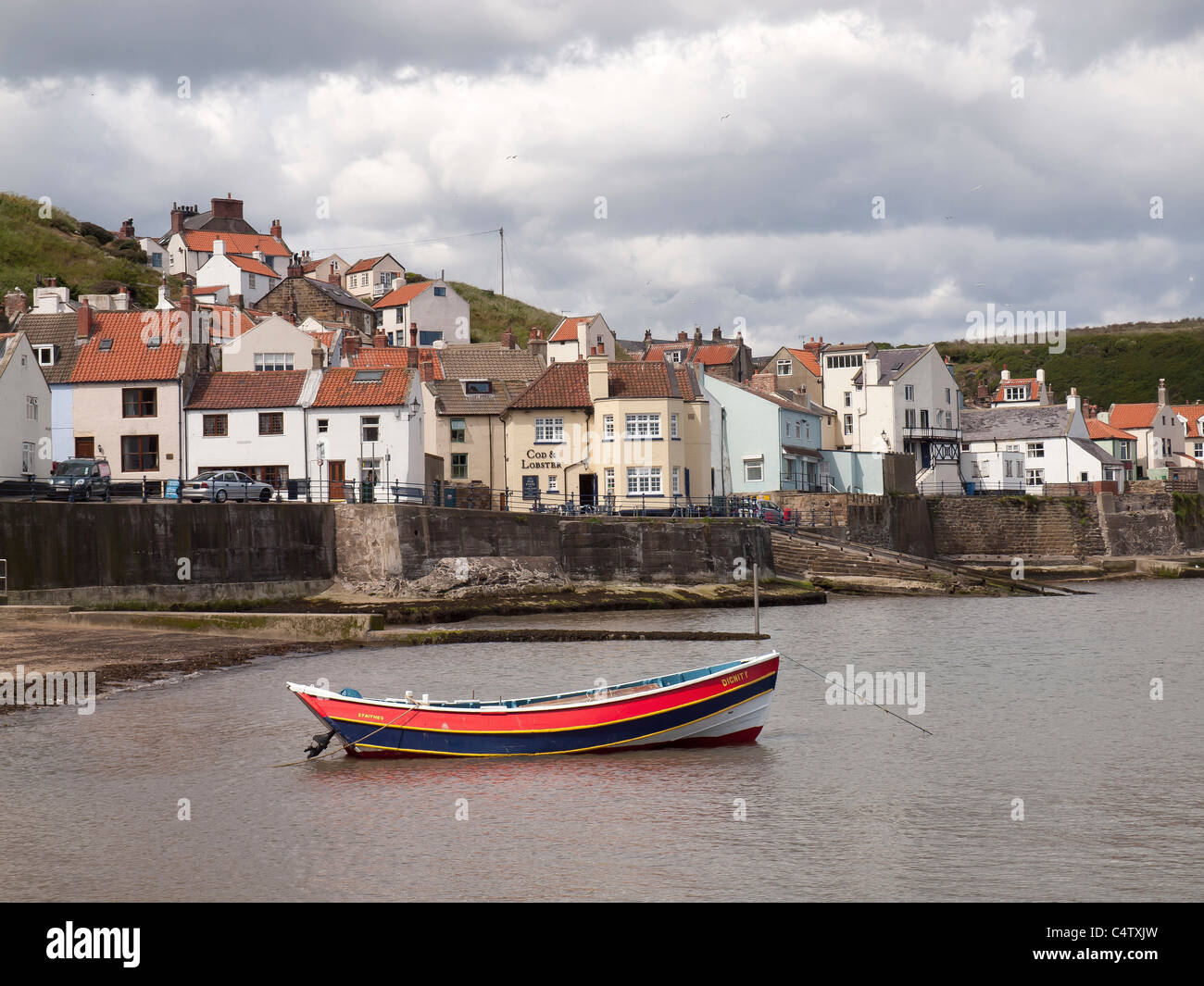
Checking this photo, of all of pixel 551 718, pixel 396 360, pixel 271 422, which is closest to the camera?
pixel 551 718

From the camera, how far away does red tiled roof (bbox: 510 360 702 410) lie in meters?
69.6

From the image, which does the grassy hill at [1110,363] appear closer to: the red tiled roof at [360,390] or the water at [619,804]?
the red tiled roof at [360,390]

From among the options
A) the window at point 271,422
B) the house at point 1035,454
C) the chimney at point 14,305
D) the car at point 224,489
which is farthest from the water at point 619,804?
the house at point 1035,454

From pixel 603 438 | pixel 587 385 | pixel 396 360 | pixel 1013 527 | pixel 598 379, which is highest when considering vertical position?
pixel 396 360

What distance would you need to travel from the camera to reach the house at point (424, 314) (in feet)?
373

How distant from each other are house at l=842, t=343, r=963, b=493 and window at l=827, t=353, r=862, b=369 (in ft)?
0.22

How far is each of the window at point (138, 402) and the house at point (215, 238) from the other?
223ft

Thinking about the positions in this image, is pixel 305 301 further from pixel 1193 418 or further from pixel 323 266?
pixel 1193 418

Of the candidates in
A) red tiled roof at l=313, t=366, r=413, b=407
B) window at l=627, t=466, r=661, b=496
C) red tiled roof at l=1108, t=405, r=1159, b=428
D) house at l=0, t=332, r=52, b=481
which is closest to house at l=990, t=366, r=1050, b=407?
red tiled roof at l=1108, t=405, r=1159, b=428

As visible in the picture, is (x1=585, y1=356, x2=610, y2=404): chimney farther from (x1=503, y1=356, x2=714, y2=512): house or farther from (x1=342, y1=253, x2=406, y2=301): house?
(x1=342, y1=253, x2=406, y2=301): house

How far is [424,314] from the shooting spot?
4513 inches

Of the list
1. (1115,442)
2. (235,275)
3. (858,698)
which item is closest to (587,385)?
(858,698)

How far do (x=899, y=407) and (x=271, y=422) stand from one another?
157 ft
